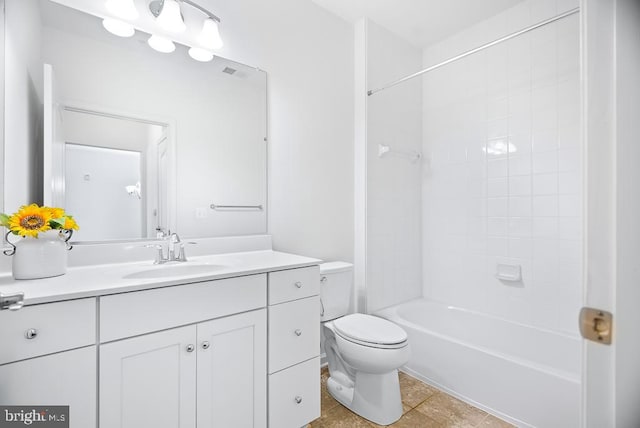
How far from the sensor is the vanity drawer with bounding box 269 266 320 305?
139 cm

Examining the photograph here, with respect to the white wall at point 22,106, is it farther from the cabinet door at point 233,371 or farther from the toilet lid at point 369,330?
the toilet lid at point 369,330

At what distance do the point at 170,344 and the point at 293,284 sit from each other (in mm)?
555

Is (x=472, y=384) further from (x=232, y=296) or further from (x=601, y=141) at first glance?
(x=601, y=141)

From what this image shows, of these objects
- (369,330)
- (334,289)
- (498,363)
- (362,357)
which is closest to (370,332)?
(369,330)

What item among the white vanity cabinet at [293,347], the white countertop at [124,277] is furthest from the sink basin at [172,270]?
the white vanity cabinet at [293,347]

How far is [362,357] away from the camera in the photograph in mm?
1644

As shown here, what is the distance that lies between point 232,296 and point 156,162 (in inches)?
32.9

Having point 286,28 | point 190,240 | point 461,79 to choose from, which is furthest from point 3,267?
point 461,79

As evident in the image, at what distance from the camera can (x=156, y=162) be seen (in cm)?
159

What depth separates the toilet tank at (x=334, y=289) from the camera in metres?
1.99

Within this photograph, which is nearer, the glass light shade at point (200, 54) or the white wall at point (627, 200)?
the white wall at point (627, 200)

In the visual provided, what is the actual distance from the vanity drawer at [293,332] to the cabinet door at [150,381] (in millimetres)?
352

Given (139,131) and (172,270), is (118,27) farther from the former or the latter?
(172,270)

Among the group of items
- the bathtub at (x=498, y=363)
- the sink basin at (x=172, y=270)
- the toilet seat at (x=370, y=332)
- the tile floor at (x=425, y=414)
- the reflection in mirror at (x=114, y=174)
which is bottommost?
the tile floor at (x=425, y=414)
